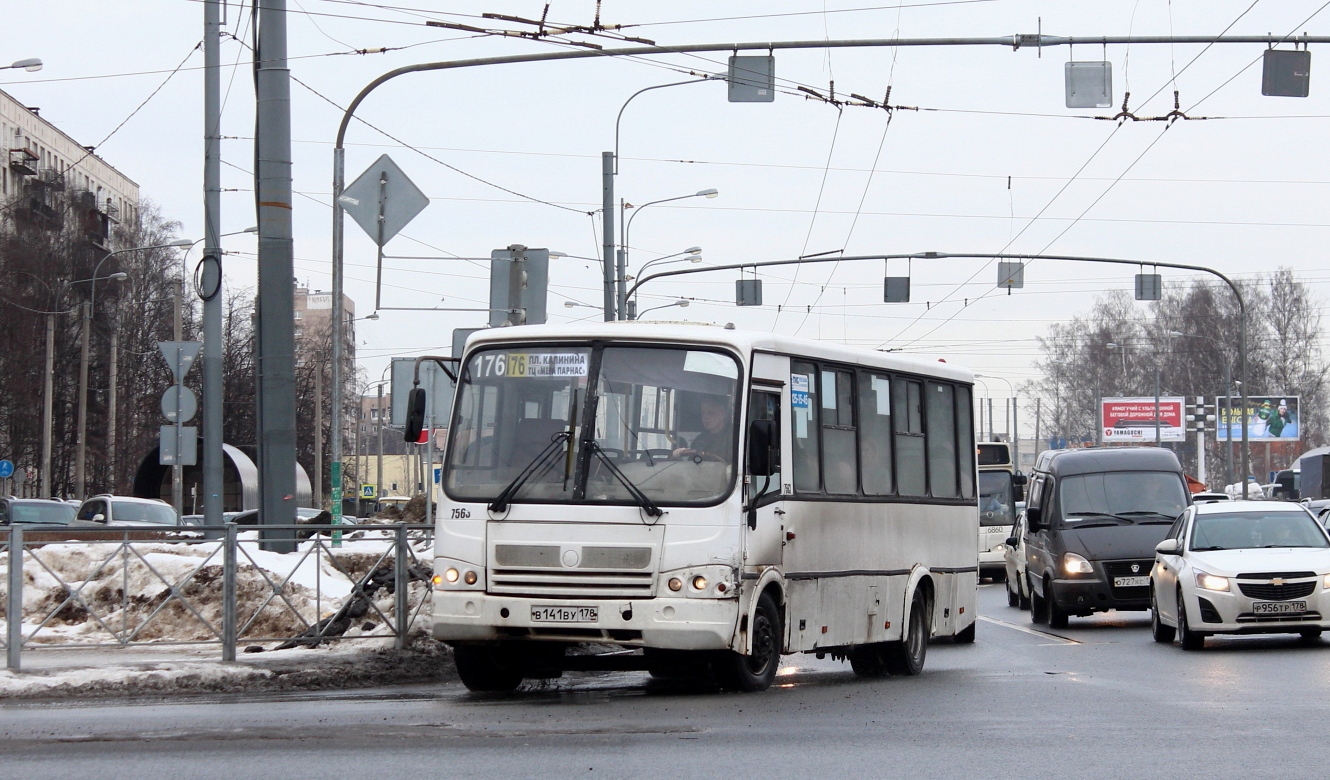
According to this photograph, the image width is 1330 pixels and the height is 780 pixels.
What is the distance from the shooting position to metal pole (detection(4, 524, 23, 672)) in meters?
13.5

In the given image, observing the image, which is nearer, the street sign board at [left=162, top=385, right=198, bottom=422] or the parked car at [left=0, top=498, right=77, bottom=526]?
the street sign board at [left=162, top=385, right=198, bottom=422]

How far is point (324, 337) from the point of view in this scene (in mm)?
97812

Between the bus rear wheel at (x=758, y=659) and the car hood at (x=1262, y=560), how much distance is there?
→ 618 cm

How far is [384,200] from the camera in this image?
1697cm

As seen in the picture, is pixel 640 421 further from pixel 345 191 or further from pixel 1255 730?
pixel 345 191

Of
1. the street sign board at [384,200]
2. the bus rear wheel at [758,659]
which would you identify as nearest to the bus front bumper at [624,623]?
the bus rear wheel at [758,659]

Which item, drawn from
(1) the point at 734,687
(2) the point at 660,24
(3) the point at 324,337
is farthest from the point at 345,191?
(3) the point at 324,337

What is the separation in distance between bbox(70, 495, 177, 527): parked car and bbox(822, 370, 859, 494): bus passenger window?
22.6m

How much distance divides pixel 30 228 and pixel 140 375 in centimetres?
809

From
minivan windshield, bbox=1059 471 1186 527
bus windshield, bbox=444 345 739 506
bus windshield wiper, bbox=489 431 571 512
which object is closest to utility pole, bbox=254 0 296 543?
bus windshield, bbox=444 345 739 506

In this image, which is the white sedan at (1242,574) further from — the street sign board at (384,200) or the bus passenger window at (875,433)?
the street sign board at (384,200)

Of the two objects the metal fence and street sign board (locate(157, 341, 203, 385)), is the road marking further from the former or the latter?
street sign board (locate(157, 341, 203, 385))

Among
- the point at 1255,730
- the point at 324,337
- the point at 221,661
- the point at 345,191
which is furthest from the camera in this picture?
the point at 324,337

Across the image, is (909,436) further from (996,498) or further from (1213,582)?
(996,498)
